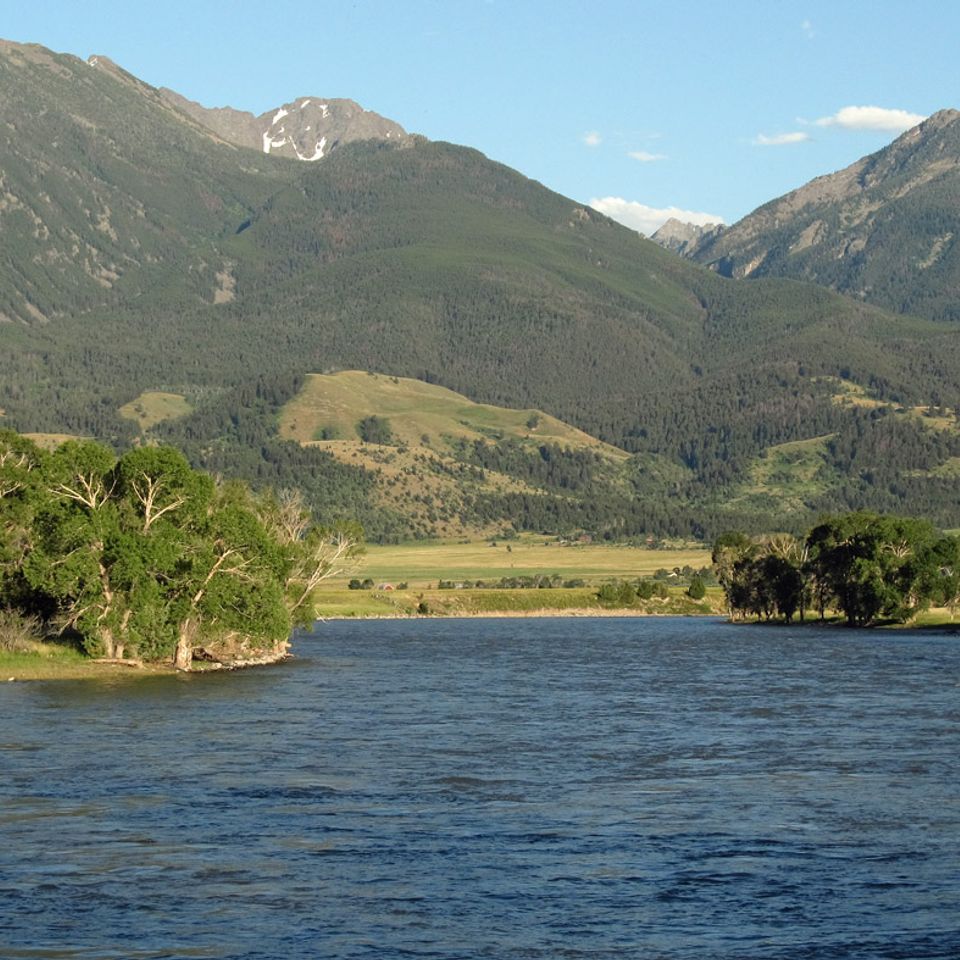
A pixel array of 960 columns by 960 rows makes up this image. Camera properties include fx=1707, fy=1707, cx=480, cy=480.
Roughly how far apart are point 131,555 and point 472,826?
61565 millimetres

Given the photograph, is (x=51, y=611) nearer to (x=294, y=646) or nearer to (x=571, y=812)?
(x=294, y=646)

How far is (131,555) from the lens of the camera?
11700 centimetres

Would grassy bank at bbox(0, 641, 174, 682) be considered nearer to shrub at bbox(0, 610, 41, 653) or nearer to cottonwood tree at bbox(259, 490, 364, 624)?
shrub at bbox(0, 610, 41, 653)

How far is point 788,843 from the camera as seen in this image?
2251 inches

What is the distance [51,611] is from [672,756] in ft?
211

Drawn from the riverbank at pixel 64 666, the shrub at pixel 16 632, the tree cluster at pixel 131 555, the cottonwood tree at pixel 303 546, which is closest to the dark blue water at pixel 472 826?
the riverbank at pixel 64 666

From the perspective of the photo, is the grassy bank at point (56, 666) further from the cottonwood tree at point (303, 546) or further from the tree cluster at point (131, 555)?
the cottonwood tree at point (303, 546)

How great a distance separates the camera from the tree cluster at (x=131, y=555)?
118 meters

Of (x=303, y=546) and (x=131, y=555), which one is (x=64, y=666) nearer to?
(x=131, y=555)

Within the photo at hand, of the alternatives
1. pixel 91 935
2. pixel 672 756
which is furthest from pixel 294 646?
pixel 91 935

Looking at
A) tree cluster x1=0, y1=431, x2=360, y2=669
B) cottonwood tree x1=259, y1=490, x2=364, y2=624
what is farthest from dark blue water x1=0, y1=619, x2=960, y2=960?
cottonwood tree x1=259, y1=490, x2=364, y2=624

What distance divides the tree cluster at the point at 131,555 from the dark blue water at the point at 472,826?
9132 millimetres

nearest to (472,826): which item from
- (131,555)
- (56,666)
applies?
(131,555)

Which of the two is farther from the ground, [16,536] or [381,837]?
[16,536]
